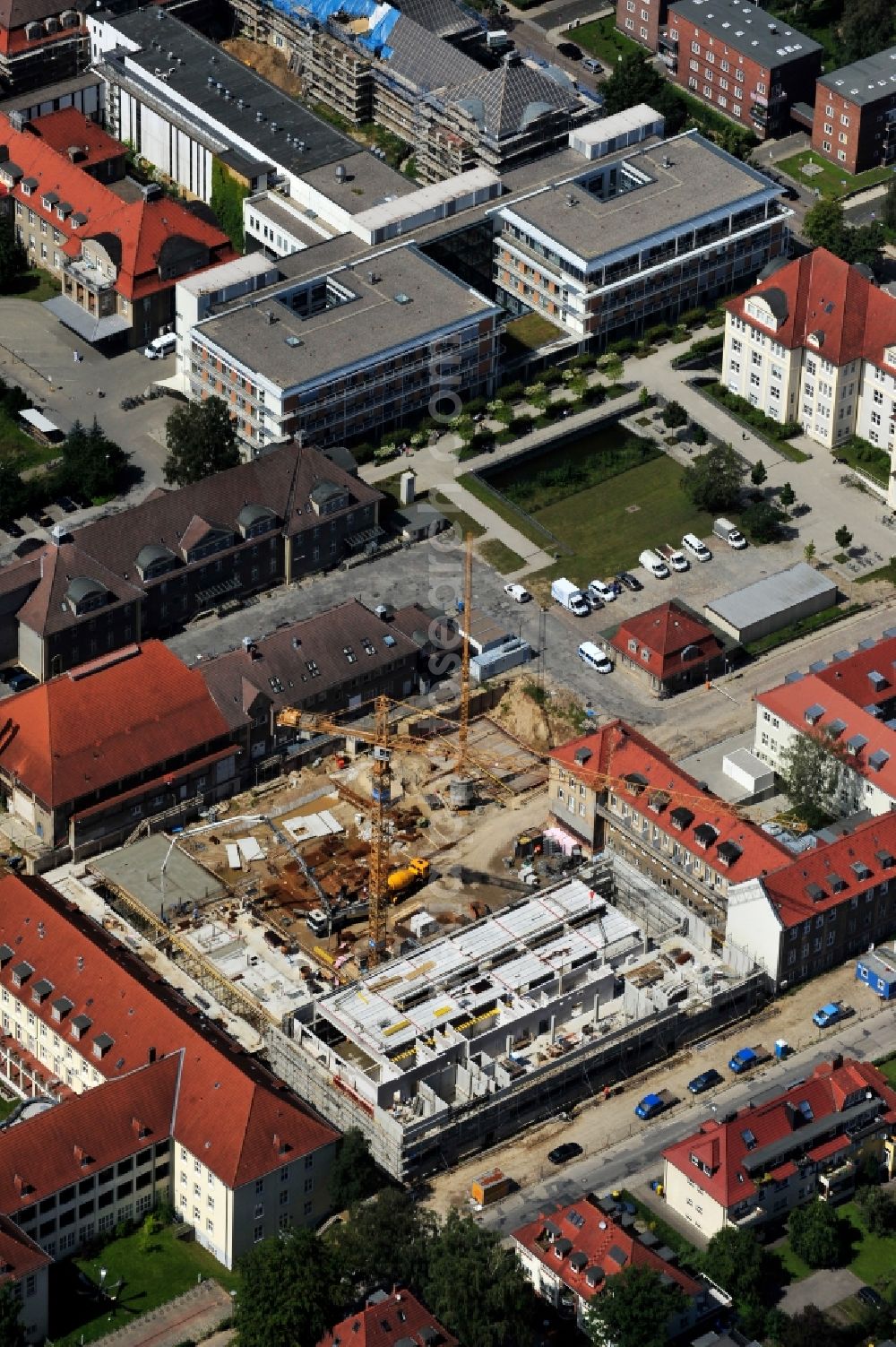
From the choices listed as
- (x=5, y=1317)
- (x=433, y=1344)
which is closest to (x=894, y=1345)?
(x=433, y=1344)

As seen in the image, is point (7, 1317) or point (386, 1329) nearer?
point (386, 1329)

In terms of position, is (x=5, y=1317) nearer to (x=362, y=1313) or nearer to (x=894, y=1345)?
(x=362, y=1313)

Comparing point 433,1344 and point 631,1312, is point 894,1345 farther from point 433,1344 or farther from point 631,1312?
point 433,1344

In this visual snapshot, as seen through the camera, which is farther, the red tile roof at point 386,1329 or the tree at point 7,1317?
the tree at point 7,1317

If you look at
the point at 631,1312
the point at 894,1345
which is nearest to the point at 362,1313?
the point at 631,1312

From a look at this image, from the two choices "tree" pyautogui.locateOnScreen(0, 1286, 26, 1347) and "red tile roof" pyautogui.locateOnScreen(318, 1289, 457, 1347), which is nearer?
"red tile roof" pyautogui.locateOnScreen(318, 1289, 457, 1347)

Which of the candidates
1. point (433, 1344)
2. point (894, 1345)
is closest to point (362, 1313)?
point (433, 1344)

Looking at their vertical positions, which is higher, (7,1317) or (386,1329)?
(386,1329)
